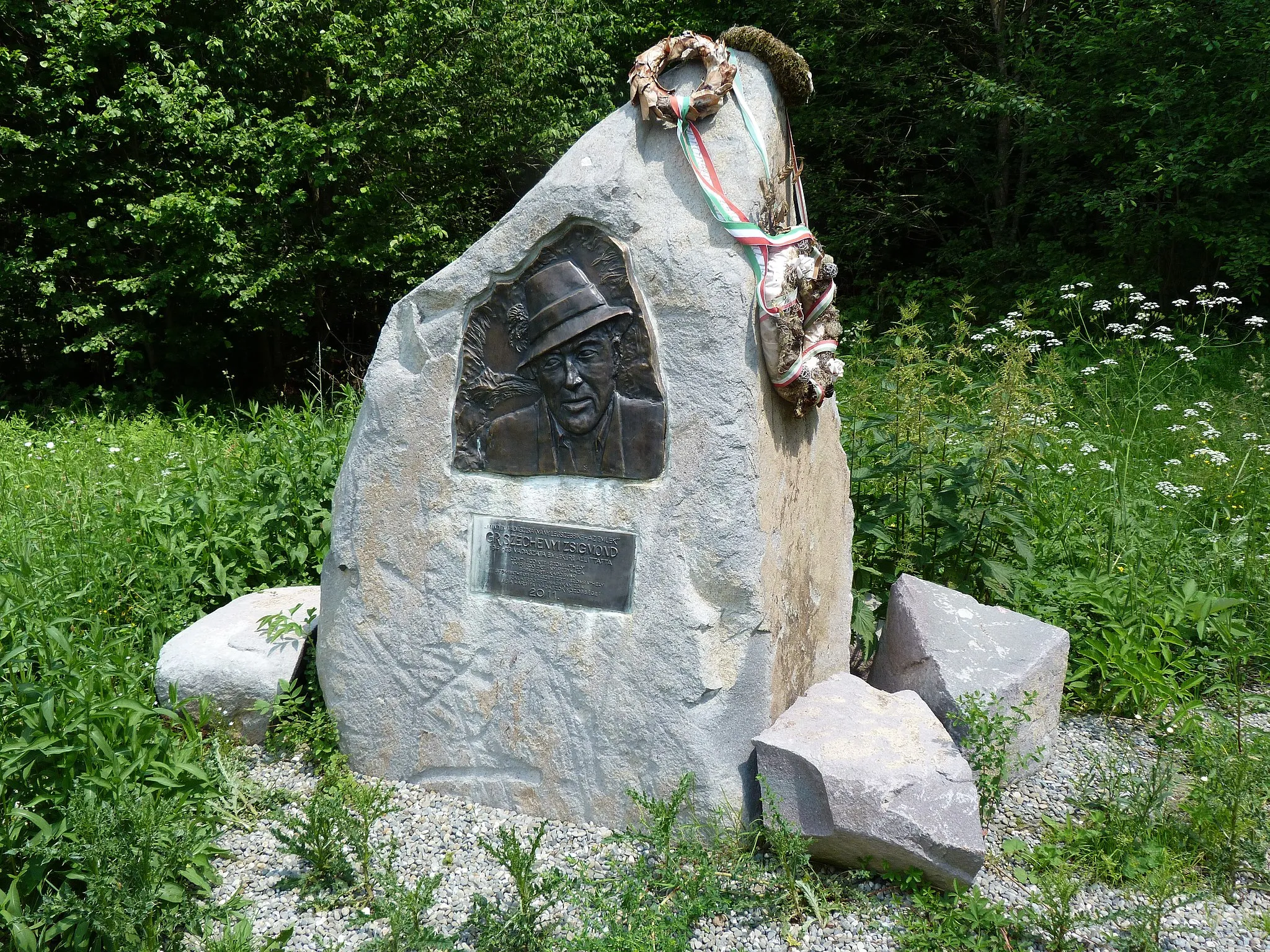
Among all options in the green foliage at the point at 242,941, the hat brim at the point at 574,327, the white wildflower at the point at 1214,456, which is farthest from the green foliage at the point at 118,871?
the white wildflower at the point at 1214,456

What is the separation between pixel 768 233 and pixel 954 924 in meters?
2.03

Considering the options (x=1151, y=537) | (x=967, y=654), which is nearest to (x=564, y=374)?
(x=967, y=654)

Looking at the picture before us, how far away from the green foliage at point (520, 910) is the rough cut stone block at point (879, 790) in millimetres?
705

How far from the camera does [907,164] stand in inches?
393

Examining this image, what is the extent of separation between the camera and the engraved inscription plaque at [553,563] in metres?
2.86

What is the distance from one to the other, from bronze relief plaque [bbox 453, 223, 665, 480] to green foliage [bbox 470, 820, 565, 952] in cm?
113

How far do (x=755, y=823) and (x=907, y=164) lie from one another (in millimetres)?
8850

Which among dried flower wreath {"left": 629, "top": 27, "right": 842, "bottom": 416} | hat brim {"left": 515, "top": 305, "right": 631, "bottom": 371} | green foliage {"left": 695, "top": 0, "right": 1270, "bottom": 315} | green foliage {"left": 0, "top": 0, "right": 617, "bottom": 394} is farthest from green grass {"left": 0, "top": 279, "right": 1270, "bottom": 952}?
green foliage {"left": 0, "top": 0, "right": 617, "bottom": 394}

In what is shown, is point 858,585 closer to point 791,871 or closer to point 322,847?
point 791,871

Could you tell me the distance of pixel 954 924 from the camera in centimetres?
241

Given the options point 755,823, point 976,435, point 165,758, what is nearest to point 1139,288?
point 976,435

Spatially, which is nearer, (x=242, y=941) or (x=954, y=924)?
(x=242, y=941)

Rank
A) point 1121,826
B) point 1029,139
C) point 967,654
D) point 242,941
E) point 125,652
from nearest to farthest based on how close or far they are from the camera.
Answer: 1. point 242,941
2. point 1121,826
3. point 967,654
4. point 125,652
5. point 1029,139

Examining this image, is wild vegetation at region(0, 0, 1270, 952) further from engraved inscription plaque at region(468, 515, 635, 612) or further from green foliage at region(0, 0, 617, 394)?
engraved inscription plaque at region(468, 515, 635, 612)
